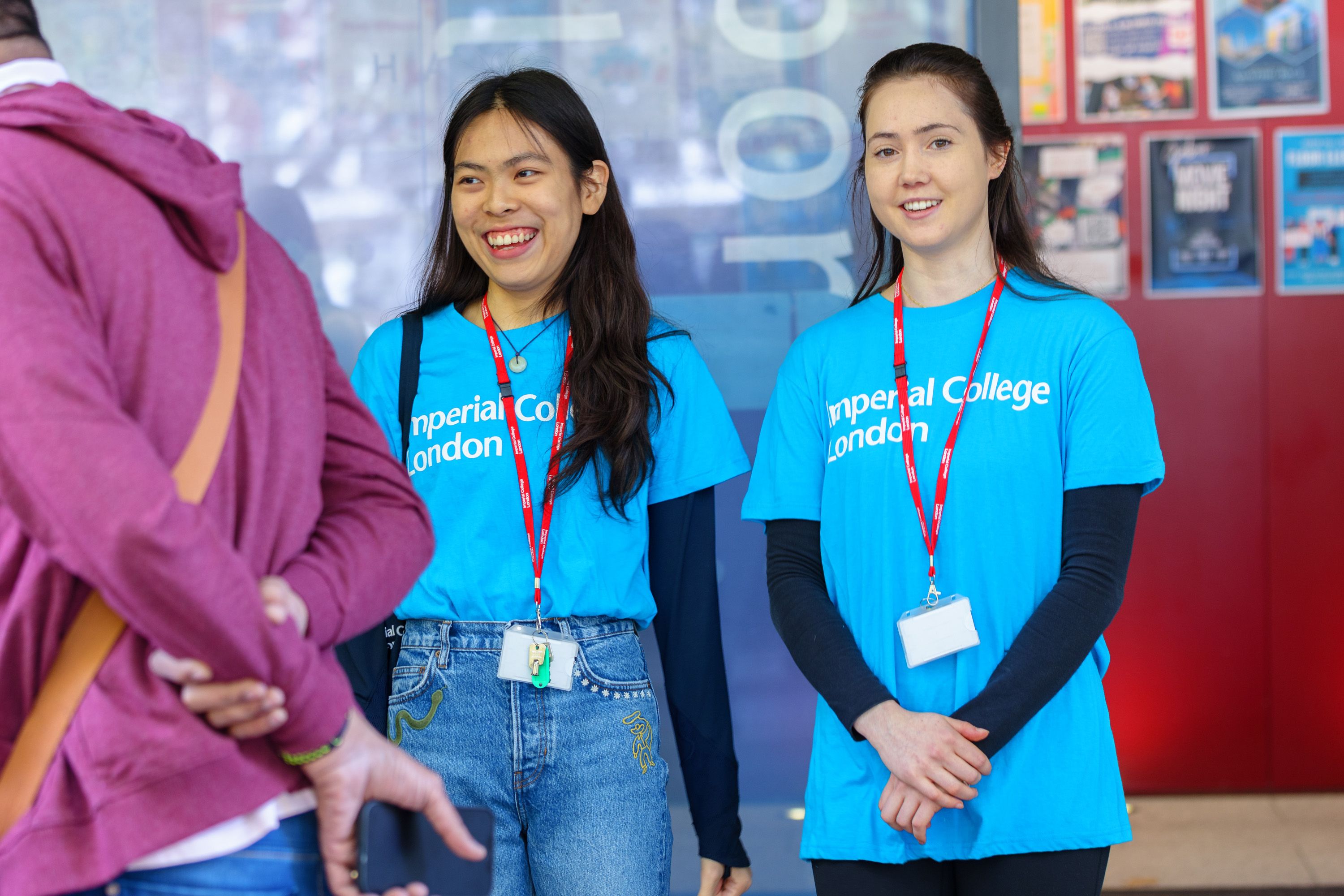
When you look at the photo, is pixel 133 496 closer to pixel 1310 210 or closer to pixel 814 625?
pixel 814 625

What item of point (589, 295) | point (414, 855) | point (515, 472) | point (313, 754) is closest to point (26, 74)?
point (313, 754)

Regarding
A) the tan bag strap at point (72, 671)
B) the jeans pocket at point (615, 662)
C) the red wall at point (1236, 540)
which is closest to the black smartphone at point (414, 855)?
the tan bag strap at point (72, 671)

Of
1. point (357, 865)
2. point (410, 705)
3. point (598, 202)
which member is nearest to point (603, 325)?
point (598, 202)

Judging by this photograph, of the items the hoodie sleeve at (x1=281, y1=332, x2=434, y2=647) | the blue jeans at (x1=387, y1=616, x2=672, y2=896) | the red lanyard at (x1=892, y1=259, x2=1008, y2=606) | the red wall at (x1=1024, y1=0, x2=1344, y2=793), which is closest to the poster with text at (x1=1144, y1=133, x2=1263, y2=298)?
the red wall at (x1=1024, y1=0, x2=1344, y2=793)

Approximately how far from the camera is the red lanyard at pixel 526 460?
173cm

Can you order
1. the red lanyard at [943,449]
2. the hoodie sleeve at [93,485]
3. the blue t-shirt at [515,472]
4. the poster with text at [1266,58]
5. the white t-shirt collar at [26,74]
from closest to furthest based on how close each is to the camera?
the hoodie sleeve at [93,485] → the white t-shirt collar at [26,74] → the red lanyard at [943,449] → the blue t-shirt at [515,472] → the poster with text at [1266,58]

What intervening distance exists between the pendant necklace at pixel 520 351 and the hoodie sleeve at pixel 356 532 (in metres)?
0.69

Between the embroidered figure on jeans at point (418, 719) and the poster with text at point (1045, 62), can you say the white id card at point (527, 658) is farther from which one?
the poster with text at point (1045, 62)

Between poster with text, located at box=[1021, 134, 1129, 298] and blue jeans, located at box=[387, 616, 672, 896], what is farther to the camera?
poster with text, located at box=[1021, 134, 1129, 298]

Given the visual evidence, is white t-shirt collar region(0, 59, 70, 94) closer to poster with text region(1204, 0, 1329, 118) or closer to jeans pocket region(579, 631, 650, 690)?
jeans pocket region(579, 631, 650, 690)

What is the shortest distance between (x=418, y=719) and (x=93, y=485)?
0.95m

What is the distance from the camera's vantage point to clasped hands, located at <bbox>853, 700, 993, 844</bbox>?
150 cm

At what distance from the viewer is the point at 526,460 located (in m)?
1.79

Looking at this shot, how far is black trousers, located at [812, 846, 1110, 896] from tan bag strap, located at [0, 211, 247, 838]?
107cm
